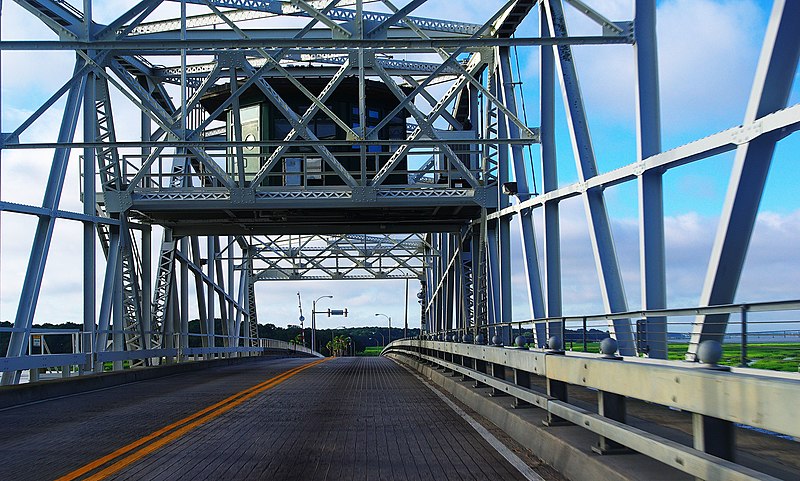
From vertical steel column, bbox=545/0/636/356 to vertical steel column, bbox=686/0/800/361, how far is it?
12.6ft

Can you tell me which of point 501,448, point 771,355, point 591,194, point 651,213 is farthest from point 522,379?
point 591,194

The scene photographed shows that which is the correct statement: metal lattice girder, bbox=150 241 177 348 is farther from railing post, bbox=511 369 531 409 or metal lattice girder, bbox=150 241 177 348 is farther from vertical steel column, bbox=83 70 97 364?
railing post, bbox=511 369 531 409

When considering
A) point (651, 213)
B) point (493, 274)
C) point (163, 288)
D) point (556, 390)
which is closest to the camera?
point (556, 390)

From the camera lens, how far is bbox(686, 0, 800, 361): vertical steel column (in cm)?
866

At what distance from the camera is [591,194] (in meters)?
15.7

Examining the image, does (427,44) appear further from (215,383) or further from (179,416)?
(215,383)

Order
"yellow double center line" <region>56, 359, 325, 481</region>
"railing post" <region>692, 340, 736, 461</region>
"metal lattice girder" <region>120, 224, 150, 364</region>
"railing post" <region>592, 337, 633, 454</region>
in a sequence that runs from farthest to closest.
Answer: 1. "metal lattice girder" <region>120, 224, 150, 364</region>
2. "yellow double center line" <region>56, 359, 325, 481</region>
3. "railing post" <region>592, 337, 633, 454</region>
4. "railing post" <region>692, 340, 736, 461</region>

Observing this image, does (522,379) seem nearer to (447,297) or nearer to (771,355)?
(771,355)

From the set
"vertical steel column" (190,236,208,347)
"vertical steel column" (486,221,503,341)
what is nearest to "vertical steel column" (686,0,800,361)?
"vertical steel column" (486,221,503,341)

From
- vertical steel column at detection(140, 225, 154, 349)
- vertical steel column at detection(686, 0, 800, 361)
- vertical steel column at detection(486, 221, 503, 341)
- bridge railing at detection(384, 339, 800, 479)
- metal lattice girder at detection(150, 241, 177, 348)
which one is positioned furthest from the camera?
metal lattice girder at detection(150, 241, 177, 348)

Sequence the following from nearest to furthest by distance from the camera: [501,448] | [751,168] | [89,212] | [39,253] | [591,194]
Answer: [751,168] → [501,448] → [591,194] → [39,253] → [89,212]

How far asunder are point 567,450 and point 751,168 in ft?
12.1

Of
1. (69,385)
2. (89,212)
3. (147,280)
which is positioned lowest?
(69,385)

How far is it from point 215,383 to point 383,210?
1030cm
